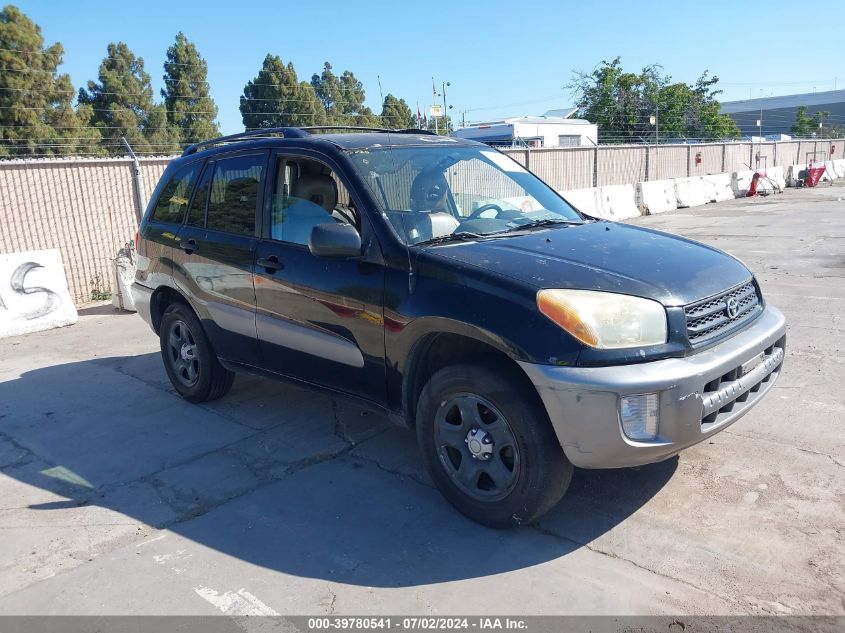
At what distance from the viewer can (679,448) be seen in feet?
10.7

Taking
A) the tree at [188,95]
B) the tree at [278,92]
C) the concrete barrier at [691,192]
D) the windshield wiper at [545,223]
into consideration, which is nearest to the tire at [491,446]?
the windshield wiper at [545,223]

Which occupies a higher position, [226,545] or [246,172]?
[246,172]

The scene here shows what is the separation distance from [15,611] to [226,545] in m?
0.93

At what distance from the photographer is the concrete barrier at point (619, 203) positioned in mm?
18797

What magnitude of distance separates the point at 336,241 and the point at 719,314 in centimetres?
199

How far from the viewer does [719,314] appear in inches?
139

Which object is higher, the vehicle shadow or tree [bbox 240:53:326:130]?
tree [bbox 240:53:326:130]

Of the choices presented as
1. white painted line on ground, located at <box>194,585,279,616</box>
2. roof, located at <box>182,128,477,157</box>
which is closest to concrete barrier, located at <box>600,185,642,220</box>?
roof, located at <box>182,128,477,157</box>

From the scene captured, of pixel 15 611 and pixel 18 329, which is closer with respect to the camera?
pixel 15 611

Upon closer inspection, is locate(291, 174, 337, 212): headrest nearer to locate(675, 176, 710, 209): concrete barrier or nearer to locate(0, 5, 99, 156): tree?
locate(675, 176, 710, 209): concrete barrier

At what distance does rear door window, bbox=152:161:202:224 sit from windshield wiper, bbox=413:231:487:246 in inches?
95.8

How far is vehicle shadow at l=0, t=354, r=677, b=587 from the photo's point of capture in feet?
11.3

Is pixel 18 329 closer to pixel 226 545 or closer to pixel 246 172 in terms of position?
pixel 246 172

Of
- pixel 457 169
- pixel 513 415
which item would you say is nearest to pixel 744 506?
pixel 513 415
